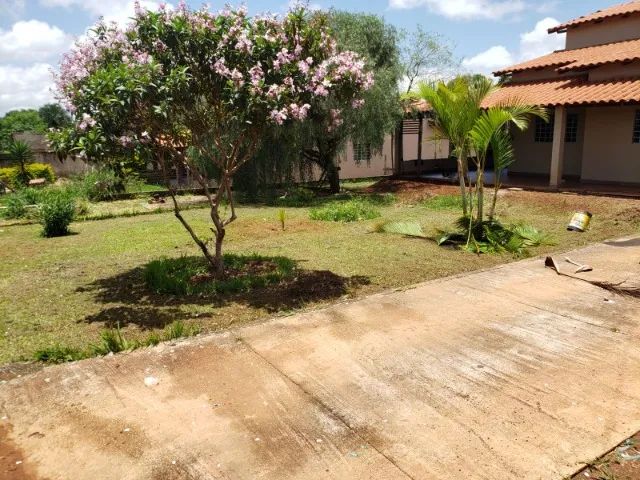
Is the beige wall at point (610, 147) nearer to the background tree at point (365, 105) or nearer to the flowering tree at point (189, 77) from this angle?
the background tree at point (365, 105)

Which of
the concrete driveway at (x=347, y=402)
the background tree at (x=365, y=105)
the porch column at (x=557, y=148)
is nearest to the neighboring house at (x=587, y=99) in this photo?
the porch column at (x=557, y=148)

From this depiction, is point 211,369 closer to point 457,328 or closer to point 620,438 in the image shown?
point 457,328

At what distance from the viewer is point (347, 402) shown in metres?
3.84

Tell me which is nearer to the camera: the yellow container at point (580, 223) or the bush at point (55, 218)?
the yellow container at point (580, 223)

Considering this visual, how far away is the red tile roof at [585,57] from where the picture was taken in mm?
15188

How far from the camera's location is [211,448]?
3271 mm

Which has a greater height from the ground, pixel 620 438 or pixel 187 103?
pixel 187 103

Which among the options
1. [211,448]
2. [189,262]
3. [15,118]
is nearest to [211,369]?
[211,448]

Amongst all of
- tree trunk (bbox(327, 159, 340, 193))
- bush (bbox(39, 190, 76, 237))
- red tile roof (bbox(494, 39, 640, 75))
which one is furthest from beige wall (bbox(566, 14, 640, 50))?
bush (bbox(39, 190, 76, 237))

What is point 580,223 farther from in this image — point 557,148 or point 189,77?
point 189,77

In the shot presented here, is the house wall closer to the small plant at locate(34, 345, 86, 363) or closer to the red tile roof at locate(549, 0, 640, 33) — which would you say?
the red tile roof at locate(549, 0, 640, 33)

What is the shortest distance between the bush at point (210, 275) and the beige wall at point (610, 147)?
12484 mm

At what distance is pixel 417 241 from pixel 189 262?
14.2 ft

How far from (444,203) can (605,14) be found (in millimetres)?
10368
